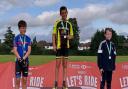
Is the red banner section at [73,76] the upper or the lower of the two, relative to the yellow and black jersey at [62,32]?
lower

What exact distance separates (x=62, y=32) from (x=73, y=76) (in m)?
2.61

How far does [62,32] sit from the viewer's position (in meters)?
13.1

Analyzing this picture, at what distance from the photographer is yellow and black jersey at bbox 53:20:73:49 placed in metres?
13.1

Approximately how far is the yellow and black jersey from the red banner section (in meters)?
2.33

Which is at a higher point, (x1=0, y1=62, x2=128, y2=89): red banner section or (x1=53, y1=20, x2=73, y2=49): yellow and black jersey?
(x1=53, y1=20, x2=73, y2=49): yellow and black jersey

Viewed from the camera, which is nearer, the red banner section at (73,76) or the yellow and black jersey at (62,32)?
the yellow and black jersey at (62,32)

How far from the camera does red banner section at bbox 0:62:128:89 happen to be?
14758 mm

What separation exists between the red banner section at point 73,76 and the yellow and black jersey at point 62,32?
2.33 metres

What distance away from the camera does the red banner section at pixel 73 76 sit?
1476 cm

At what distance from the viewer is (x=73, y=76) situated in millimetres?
15273

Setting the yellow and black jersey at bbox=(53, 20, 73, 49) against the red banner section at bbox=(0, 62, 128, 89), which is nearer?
the yellow and black jersey at bbox=(53, 20, 73, 49)

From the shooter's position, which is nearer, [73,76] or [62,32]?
[62,32]

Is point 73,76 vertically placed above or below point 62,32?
below

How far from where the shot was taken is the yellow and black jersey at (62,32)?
43.0ft
